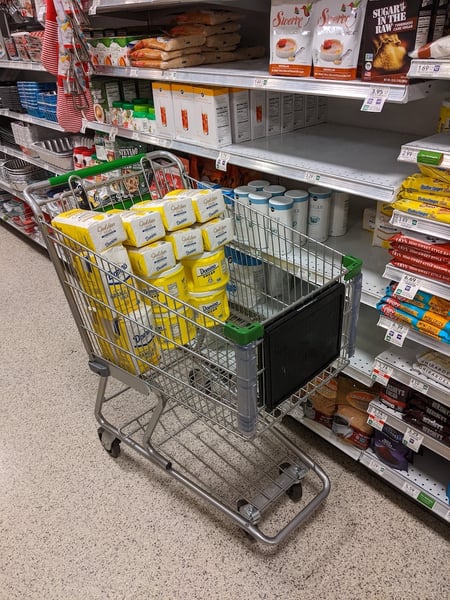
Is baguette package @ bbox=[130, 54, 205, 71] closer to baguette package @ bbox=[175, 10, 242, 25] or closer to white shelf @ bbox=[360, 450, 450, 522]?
baguette package @ bbox=[175, 10, 242, 25]

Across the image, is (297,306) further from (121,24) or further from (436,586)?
(121,24)

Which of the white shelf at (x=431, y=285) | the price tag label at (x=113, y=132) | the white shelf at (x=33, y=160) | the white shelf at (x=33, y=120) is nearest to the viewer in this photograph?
the white shelf at (x=431, y=285)

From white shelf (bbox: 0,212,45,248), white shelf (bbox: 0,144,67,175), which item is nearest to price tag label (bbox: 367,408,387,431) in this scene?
white shelf (bbox: 0,144,67,175)

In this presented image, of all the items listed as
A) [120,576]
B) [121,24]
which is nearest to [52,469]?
[120,576]

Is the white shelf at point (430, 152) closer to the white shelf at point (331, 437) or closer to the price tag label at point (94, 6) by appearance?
the white shelf at point (331, 437)

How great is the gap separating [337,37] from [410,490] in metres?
1.48

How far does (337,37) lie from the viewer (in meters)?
1.24

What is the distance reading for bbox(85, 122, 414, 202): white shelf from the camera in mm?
1345

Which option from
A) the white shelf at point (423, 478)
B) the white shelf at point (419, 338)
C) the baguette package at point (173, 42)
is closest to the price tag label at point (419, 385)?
the white shelf at point (419, 338)

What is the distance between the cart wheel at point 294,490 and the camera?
1.70 metres

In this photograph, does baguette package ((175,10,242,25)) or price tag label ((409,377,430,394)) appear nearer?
price tag label ((409,377,430,394))

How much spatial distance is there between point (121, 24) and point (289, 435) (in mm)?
2457

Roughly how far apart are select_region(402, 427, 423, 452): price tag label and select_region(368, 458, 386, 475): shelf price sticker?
186mm

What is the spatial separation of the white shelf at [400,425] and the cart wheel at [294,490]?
371 millimetres
